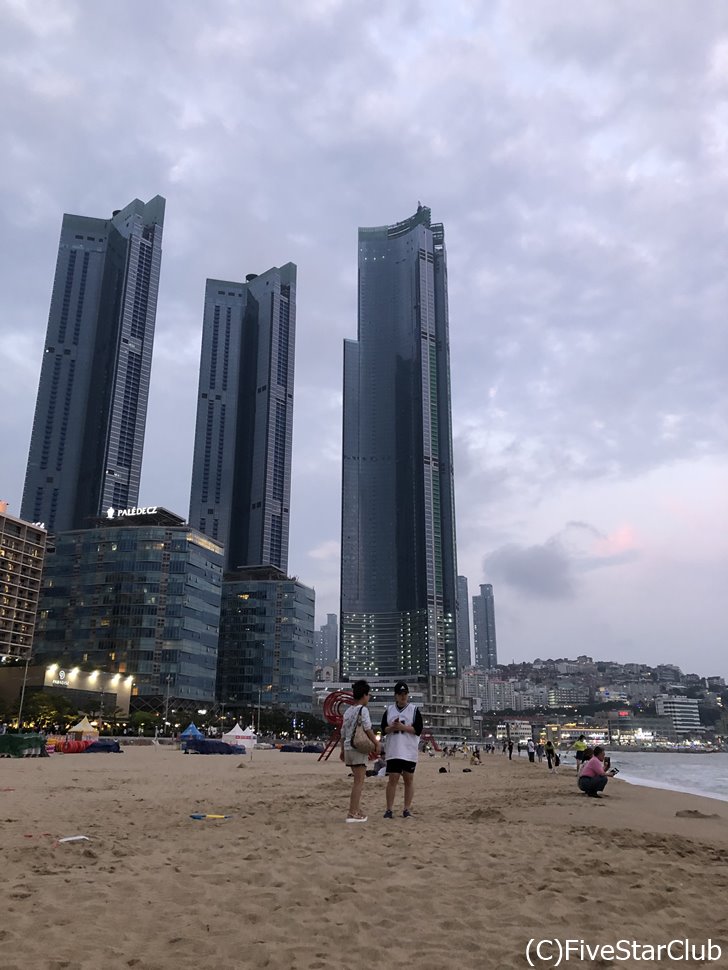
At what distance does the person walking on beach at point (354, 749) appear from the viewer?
388 inches

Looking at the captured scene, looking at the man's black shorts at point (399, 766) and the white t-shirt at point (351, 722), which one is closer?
the man's black shorts at point (399, 766)

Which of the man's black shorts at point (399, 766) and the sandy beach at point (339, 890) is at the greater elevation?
the man's black shorts at point (399, 766)

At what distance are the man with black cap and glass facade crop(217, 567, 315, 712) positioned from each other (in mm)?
159945

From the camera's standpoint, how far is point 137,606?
131 meters

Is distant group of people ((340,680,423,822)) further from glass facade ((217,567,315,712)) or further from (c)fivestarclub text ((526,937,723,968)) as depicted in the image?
glass facade ((217,567,315,712))

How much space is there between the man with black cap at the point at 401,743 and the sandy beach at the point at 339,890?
1.51ft

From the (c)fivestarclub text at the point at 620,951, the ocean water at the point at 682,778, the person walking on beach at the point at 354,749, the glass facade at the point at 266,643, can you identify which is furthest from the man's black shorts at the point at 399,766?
the glass facade at the point at 266,643

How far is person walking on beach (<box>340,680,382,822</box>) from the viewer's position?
9852 mm

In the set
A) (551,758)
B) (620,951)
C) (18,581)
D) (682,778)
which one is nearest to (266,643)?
(18,581)

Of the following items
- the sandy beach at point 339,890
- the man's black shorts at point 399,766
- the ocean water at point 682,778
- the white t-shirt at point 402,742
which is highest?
the white t-shirt at point 402,742

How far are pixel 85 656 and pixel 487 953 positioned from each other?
14132 centimetres

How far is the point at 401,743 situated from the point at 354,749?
2.43 ft

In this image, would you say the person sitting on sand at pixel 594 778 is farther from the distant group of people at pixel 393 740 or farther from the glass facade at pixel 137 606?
the glass facade at pixel 137 606

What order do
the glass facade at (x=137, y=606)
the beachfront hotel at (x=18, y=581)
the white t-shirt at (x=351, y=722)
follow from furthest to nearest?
the glass facade at (x=137, y=606), the beachfront hotel at (x=18, y=581), the white t-shirt at (x=351, y=722)
